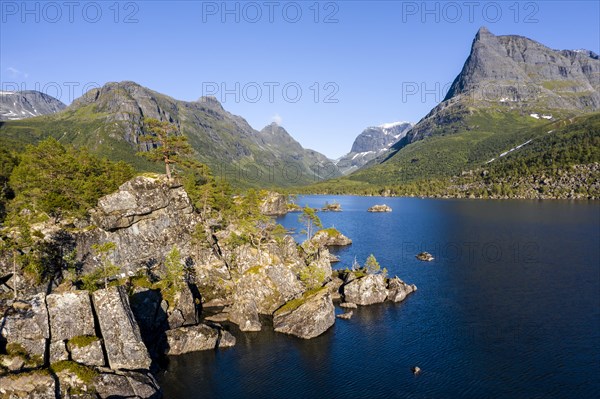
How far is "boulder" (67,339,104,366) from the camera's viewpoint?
48.7 metres

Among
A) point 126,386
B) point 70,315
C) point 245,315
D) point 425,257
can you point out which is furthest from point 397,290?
point 70,315

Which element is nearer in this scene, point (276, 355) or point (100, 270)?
point (276, 355)

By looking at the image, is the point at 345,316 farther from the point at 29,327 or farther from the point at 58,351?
the point at 29,327

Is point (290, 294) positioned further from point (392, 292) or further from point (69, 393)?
point (69, 393)

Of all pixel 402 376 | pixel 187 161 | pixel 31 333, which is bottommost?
pixel 402 376

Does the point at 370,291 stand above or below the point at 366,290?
below

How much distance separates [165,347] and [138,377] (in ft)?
43.6

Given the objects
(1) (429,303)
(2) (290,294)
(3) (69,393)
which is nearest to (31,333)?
(3) (69,393)

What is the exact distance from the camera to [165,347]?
204 ft

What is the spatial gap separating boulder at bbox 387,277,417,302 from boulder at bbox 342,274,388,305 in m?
1.67

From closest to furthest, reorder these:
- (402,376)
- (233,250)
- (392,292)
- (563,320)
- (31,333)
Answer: (31,333)
(402,376)
(563,320)
(392,292)
(233,250)

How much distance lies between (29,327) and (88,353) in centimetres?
793

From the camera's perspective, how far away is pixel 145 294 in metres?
69.4

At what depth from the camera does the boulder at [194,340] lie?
2454 inches
